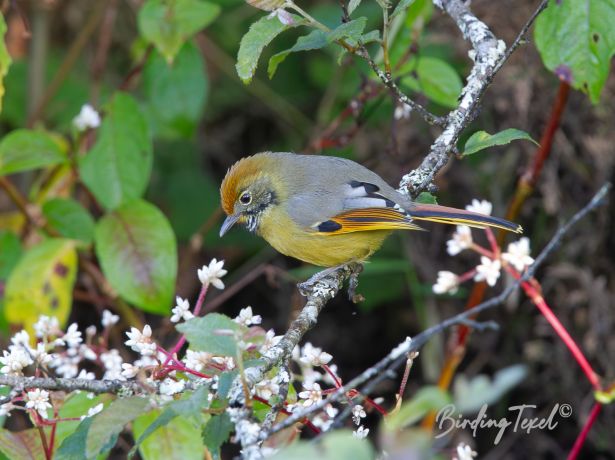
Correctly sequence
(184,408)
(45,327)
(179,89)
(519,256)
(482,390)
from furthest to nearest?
(179,89) → (45,327) → (519,256) → (184,408) → (482,390)

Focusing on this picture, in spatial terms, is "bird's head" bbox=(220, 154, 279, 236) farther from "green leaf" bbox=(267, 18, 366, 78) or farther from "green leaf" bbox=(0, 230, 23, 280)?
"green leaf" bbox=(0, 230, 23, 280)

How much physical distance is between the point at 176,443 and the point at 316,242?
1.81 m

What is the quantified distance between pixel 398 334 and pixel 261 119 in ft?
7.42

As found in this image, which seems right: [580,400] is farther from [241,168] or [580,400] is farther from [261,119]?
[261,119]

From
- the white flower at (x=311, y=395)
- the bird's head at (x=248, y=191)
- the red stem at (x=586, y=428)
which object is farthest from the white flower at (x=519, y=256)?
the bird's head at (x=248, y=191)

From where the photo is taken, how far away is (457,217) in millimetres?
3365

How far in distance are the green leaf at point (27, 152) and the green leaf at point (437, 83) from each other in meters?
1.80

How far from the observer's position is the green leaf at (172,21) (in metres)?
4.04

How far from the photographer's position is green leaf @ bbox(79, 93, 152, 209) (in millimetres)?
4090

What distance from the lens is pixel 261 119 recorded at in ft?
22.9

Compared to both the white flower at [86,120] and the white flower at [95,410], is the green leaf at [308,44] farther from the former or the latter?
the white flower at [86,120]

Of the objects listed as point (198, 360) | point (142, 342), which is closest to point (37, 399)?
point (142, 342)

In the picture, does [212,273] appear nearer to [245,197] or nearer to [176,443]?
[176,443]

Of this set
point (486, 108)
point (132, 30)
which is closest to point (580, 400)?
point (486, 108)
